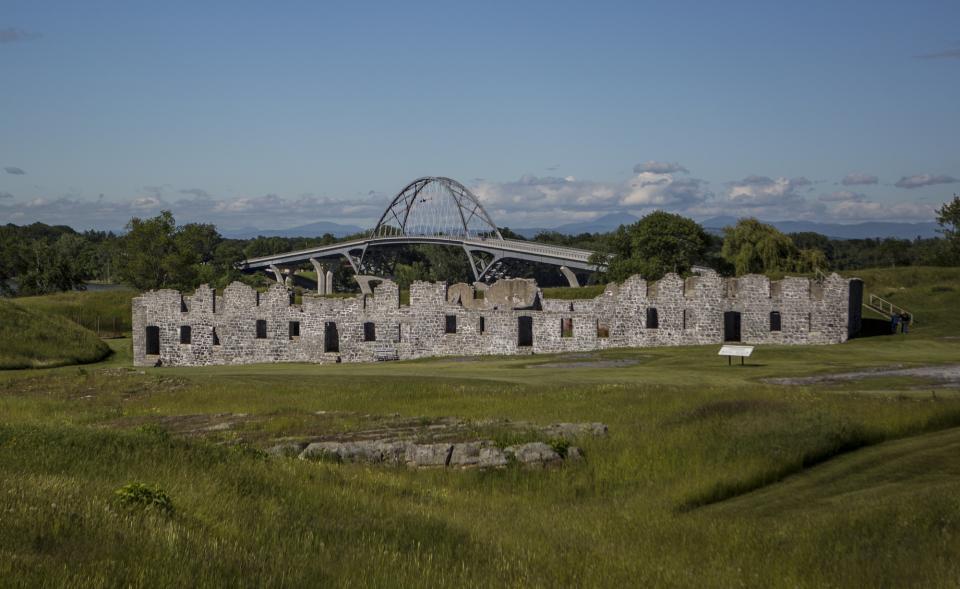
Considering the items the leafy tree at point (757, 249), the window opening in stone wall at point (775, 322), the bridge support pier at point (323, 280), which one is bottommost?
the window opening in stone wall at point (775, 322)

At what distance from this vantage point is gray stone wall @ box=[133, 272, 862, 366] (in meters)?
46.0

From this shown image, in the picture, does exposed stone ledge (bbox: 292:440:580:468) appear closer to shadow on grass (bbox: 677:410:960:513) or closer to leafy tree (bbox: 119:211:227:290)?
shadow on grass (bbox: 677:410:960:513)

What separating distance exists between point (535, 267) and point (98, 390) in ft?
394

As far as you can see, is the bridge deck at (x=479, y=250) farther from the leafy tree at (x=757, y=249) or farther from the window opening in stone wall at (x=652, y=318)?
the window opening in stone wall at (x=652, y=318)

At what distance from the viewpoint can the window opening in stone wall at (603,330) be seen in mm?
48406

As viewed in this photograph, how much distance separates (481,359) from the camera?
4616 centimetres

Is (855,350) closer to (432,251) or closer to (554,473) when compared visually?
(554,473)

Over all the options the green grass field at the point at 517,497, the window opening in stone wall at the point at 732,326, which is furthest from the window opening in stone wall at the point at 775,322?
the green grass field at the point at 517,497

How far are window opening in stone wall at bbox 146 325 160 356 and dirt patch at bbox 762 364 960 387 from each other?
37.6m

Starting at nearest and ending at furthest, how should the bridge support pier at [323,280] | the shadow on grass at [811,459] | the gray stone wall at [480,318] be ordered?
the shadow on grass at [811,459], the gray stone wall at [480,318], the bridge support pier at [323,280]

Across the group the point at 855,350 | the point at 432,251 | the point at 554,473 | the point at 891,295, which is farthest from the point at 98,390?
the point at 432,251

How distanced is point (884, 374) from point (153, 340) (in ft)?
133

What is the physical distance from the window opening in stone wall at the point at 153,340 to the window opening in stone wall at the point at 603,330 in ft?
84.1

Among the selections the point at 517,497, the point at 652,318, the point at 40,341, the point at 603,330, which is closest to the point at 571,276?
the point at 652,318
